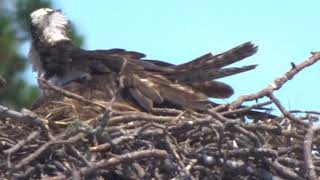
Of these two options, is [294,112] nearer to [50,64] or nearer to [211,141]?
[211,141]

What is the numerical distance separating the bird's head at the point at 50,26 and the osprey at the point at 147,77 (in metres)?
0.84

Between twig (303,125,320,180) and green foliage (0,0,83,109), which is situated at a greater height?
green foliage (0,0,83,109)

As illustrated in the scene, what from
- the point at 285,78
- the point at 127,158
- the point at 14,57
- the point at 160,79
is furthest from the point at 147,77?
the point at 14,57

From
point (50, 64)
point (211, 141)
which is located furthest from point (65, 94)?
point (50, 64)

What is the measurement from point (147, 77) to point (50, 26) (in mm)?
1851

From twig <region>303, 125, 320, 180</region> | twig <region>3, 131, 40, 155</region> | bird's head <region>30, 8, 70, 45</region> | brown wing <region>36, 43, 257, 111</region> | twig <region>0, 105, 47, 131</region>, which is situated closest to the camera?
twig <region>303, 125, 320, 180</region>

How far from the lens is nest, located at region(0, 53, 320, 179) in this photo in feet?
18.9

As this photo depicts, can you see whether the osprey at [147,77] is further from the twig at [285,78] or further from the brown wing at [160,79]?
the twig at [285,78]

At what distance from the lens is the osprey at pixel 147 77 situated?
725 cm

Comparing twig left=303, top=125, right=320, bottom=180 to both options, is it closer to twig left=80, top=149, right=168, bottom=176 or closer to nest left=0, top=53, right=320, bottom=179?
nest left=0, top=53, right=320, bottom=179

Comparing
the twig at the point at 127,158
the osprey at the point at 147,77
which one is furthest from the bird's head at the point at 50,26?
the twig at the point at 127,158

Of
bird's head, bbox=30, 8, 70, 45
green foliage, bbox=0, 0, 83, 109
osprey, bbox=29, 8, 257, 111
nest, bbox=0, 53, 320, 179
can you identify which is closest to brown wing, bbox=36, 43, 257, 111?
osprey, bbox=29, 8, 257, 111

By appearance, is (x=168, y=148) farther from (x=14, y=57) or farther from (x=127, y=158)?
(x=14, y=57)

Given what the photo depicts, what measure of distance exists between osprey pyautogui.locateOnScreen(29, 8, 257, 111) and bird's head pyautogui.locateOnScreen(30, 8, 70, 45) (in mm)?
839
